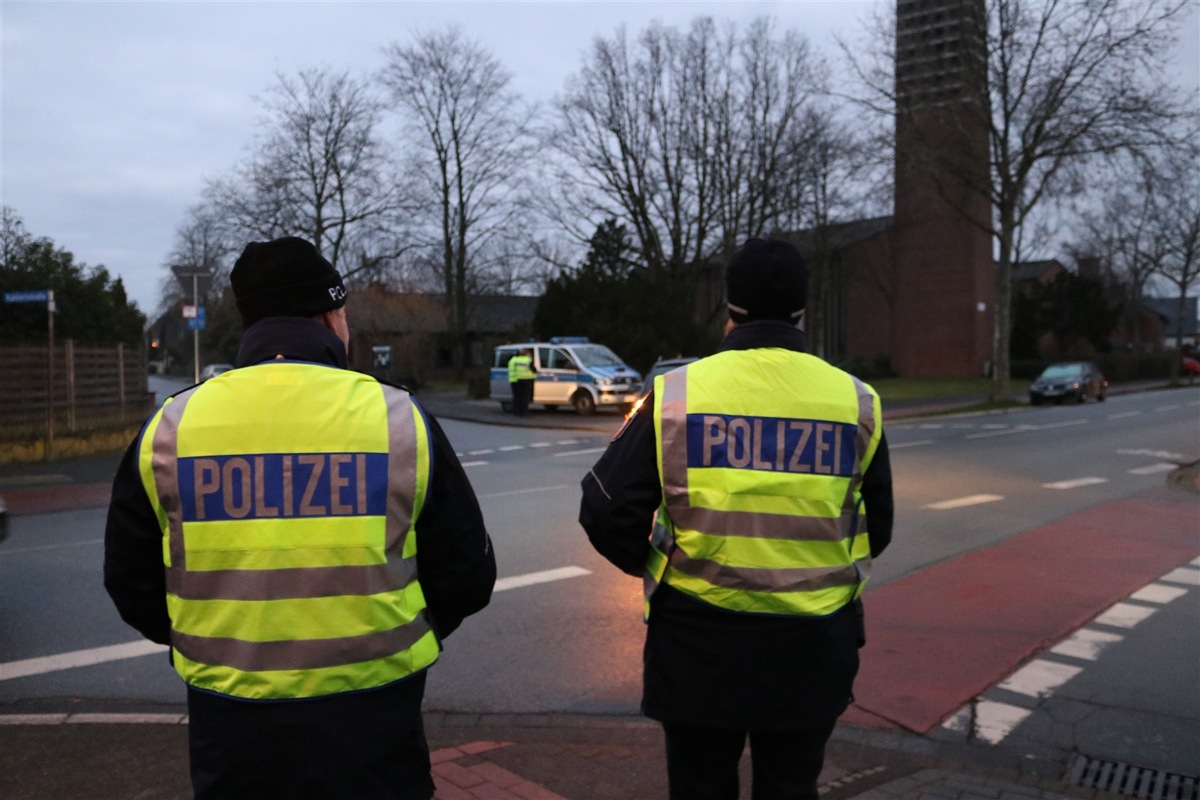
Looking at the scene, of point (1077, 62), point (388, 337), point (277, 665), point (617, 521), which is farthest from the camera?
point (388, 337)

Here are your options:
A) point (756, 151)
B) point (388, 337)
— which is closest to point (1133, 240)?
point (756, 151)

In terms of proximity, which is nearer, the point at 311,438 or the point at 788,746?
the point at 311,438

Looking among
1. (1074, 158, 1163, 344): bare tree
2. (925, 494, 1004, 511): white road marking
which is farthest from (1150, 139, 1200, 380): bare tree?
(925, 494, 1004, 511): white road marking

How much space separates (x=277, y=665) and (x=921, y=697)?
3864mm

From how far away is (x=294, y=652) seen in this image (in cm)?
204

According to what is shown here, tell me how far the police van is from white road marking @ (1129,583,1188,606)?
18072 millimetres

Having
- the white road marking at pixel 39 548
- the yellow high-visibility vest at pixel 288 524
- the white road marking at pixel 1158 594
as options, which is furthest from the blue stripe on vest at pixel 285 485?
the white road marking at pixel 39 548

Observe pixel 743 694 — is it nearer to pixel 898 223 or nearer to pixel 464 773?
pixel 464 773

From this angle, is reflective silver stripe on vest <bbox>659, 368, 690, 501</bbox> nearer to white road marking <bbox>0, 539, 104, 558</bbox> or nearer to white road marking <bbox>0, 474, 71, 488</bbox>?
white road marking <bbox>0, 539, 104, 558</bbox>

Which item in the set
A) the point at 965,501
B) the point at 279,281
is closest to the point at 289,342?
the point at 279,281

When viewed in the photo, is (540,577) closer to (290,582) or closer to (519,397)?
(290,582)

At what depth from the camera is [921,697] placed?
5.07 m

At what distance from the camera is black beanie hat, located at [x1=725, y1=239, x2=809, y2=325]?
8.93ft

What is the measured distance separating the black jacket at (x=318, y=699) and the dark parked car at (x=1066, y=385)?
33111mm
